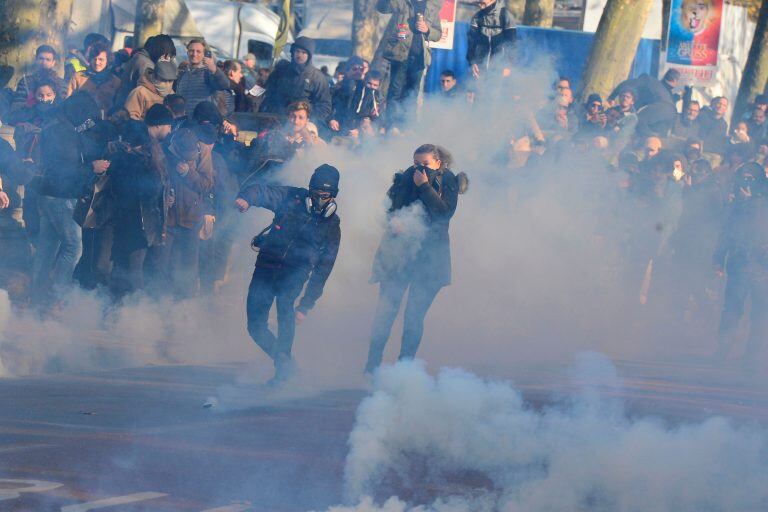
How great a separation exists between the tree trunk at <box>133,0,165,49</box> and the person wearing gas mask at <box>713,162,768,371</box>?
8774 millimetres

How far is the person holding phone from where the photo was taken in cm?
1352

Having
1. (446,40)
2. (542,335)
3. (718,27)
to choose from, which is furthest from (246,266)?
(718,27)

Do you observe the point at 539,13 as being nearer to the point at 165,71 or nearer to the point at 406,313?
the point at 165,71

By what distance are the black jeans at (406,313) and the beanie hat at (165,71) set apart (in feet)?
11.5

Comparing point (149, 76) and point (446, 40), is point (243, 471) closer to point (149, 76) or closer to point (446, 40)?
point (149, 76)

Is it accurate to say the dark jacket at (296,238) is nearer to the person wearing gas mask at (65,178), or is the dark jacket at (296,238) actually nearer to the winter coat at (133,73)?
the person wearing gas mask at (65,178)

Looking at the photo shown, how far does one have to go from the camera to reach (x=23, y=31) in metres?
14.4

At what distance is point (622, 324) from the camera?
1492cm

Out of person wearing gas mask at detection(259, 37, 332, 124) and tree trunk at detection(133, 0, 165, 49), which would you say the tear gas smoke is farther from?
tree trunk at detection(133, 0, 165, 49)

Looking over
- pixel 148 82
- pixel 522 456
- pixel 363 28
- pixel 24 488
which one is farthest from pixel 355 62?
pixel 363 28

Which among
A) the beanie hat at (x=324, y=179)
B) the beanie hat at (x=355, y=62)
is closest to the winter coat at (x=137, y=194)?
the beanie hat at (x=324, y=179)

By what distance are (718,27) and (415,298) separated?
1150 centimetres

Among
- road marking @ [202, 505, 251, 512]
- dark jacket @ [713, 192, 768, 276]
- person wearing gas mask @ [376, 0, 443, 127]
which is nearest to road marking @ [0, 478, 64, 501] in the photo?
road marking @ [202, 505, 251, 512]

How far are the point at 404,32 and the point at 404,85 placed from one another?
0.56 metres
